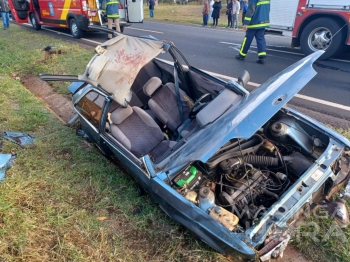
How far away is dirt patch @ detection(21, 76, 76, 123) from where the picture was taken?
5.79 metres

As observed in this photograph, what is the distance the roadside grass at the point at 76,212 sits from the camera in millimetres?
2877

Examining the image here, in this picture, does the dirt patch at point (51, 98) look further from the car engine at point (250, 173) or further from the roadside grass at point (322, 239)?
the roadside grass at point (322, 239)

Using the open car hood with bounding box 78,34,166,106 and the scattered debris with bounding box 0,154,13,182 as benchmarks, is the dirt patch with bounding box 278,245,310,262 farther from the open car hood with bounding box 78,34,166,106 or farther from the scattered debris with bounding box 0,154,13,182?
the scattered debris with bounding box 0,154,13,182

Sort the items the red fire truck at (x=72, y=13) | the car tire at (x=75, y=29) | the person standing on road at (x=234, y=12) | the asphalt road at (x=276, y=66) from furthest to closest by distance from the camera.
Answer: the person standing on road at (x=234, y=12) → the car tire at (x=75, y=29) → the red fire truck at (x=72, y=13) → the asphalt road at (x=276, y=66)

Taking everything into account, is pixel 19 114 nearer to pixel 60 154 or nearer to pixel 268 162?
pixel 60 154

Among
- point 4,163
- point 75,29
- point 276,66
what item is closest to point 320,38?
point 276,66

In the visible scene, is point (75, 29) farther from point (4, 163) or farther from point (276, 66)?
point (4, 163)

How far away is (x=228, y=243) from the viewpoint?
7.93ft

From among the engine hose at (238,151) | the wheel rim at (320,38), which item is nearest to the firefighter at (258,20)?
the wheel rim at (320,38)

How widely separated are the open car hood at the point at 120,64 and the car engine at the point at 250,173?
1.28m

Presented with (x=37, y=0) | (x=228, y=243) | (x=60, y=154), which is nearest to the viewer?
(x=228, y=243)

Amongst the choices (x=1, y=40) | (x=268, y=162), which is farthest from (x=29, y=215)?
(x=1, y=40)

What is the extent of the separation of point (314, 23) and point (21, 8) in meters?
11.5

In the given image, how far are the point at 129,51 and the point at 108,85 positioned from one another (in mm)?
622
